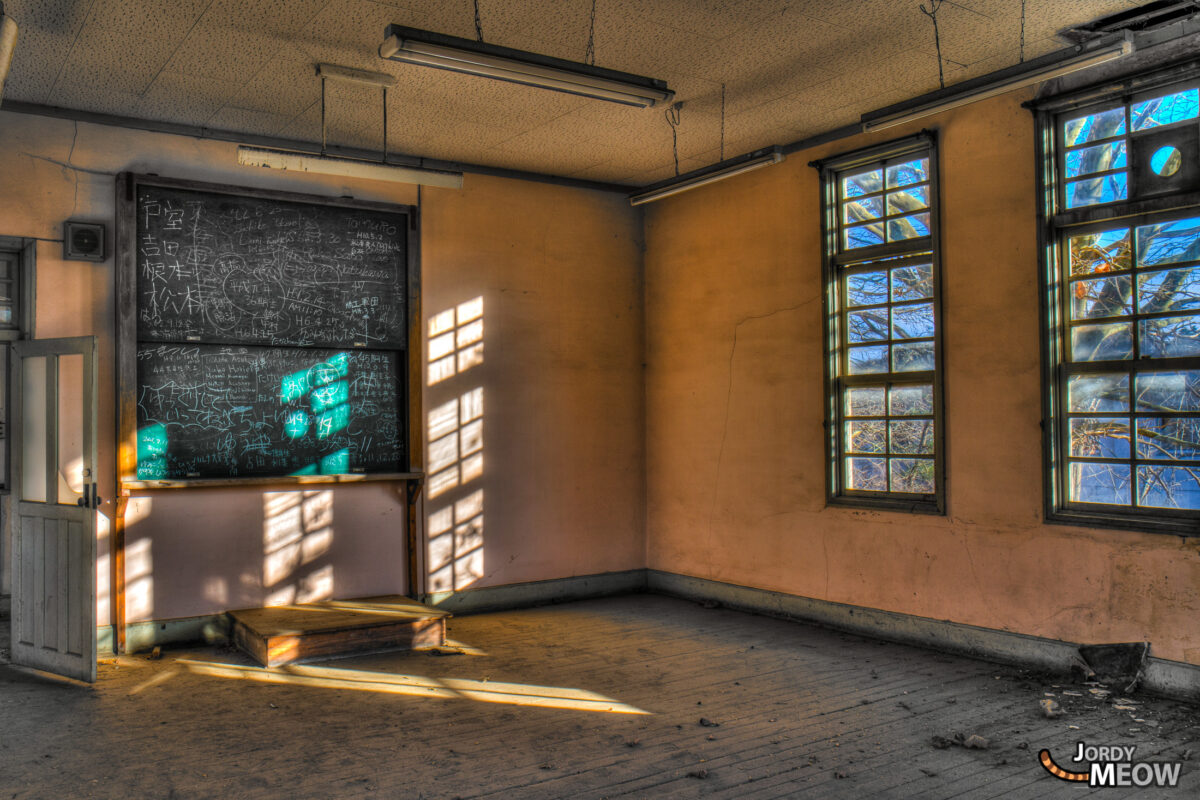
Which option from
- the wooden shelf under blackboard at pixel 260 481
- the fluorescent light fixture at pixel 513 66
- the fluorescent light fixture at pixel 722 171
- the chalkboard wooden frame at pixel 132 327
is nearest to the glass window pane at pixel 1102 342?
the fluorescent light fixture at pixel 722 171

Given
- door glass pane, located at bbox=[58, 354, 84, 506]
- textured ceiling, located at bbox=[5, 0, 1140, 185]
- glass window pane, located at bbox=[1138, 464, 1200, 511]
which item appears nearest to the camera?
textured ceiling, located at bbox=[5, 0, 1140, 185]

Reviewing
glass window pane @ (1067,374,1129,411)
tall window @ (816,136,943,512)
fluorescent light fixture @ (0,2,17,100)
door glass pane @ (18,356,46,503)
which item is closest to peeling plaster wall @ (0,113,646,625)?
door glass pane @ (18,356,46,503)

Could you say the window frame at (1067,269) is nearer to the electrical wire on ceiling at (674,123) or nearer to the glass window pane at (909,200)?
the glass window pane at (909,200)

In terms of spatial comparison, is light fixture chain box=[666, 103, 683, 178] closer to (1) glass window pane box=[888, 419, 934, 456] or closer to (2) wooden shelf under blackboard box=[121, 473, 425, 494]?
(1) glass window pane box=[888, 419, 934, 456]

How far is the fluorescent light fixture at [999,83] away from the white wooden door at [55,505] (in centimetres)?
456

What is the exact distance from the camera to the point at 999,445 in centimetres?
527

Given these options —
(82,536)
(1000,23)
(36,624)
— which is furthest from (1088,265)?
(36,624)

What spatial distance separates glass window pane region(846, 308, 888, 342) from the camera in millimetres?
5980

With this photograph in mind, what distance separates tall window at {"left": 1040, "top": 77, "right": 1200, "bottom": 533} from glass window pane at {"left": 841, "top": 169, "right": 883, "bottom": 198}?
1161 mm

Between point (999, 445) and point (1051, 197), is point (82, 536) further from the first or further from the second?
point (1051, 197)

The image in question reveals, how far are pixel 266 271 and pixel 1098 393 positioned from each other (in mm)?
5263

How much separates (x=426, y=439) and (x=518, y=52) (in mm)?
3500

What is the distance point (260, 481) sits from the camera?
6.00 metres

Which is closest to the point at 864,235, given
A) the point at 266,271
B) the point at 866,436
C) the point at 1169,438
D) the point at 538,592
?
the point at 866,436
